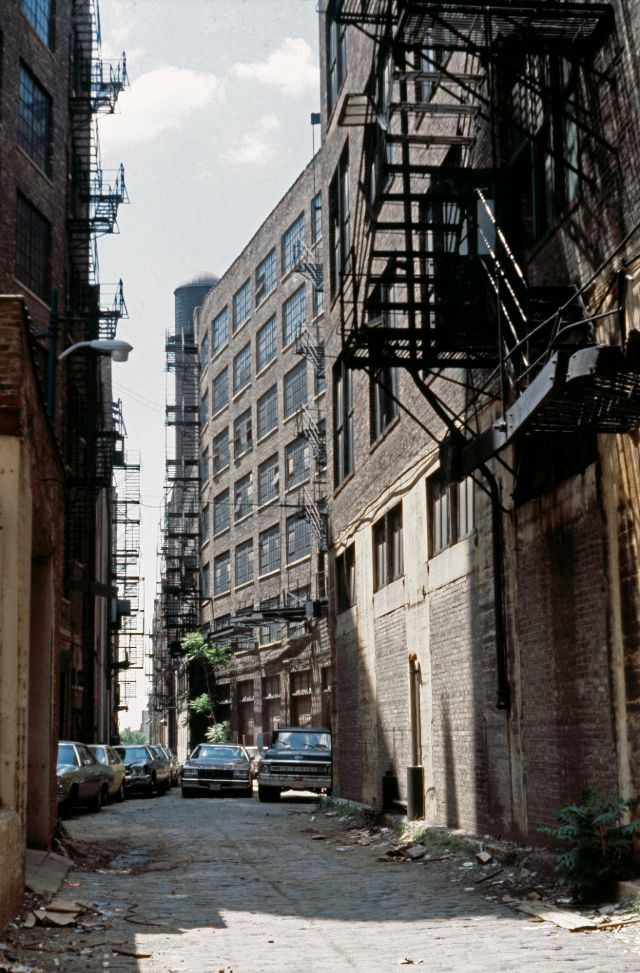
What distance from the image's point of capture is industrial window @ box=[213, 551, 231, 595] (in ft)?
183

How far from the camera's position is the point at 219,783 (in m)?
31.7

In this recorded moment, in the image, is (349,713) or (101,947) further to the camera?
(349,713)

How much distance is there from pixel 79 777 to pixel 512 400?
14.4m

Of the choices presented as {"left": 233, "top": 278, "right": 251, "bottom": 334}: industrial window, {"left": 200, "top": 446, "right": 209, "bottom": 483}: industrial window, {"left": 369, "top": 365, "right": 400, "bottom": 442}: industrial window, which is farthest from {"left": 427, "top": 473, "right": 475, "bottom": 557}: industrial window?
{"left": 200, "top": 446, "right": 209, "bottom": 483}: industrial window

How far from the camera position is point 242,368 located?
55.2 metres

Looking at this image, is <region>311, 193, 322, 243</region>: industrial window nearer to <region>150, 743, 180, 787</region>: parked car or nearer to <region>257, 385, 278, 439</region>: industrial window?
<region>257, 385, 278, 439</region>: industrial window

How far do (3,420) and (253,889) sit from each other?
5.71m

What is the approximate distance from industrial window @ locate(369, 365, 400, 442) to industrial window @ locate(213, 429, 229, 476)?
1331 inches

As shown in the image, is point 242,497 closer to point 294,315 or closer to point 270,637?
point 270,637

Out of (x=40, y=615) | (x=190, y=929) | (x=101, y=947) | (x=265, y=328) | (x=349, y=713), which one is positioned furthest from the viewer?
(x=265, y=328)

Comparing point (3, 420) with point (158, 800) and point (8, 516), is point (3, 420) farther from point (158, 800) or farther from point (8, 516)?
point (158, 800)

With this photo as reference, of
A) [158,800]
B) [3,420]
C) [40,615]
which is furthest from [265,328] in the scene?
[3,420]

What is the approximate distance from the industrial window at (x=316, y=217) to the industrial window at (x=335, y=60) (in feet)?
58.9

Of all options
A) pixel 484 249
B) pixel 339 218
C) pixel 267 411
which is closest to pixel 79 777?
pixel 339 218
